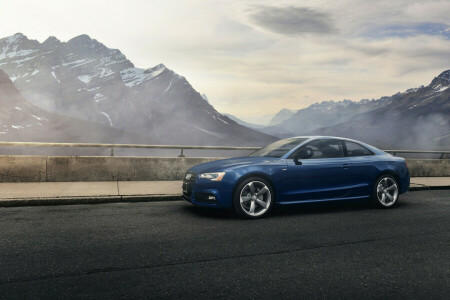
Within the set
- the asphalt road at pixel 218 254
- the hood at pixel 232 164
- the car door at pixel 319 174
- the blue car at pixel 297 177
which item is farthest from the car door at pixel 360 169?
the hood at pixel 232 164

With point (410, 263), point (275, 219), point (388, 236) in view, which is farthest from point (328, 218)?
point (410, 263)

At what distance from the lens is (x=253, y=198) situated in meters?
7.24

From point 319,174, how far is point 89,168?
20.6ft

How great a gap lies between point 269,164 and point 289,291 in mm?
3642

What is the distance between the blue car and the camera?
7117 mm

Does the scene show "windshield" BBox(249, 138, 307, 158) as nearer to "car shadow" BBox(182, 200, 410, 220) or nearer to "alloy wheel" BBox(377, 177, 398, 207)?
"car shadow" BBox(182, 200, 410, 220)

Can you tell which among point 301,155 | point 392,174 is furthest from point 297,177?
point 392,174

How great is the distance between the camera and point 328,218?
291 inches

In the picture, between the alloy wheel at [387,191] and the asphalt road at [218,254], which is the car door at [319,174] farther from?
the alloy wheel at [387,191]

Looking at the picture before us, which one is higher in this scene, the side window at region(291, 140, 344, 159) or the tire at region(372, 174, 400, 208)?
the side window at region(291, 140, 344, 159)

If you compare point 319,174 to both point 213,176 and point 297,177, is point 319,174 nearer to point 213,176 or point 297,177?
point 297,177

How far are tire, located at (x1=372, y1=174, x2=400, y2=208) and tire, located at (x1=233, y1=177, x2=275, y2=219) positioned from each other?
7.56 feet

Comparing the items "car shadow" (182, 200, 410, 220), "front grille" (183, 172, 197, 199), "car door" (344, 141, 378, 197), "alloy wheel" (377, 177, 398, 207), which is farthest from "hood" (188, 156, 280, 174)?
"alloy wheel" (377, 177, 398, 207)

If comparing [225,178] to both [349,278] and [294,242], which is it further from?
[349,278]
